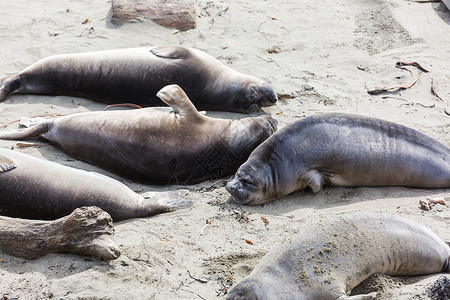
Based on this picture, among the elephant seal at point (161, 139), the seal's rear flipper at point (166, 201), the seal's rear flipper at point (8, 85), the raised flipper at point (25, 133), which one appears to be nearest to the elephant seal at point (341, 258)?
the seal's rear flipper at point (166, 201)

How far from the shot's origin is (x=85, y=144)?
5.57 meters

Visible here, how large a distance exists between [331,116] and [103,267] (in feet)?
Result: 8.59

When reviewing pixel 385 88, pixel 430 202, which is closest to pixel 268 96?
pixel 385 88

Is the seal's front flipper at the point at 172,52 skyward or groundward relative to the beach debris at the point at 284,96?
skyward

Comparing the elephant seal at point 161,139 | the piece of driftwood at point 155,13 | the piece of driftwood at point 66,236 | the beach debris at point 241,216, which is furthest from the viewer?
the piece of driftwood at point 155,13

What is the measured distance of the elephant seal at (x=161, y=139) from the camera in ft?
17.7

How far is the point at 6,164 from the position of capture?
4.70 meters

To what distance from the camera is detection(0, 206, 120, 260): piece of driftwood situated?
387cm

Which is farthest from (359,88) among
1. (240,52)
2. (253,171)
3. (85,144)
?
(85,144)

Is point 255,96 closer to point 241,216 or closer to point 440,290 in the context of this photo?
point 241,216

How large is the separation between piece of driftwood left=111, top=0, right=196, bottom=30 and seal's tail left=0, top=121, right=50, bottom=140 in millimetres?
2652

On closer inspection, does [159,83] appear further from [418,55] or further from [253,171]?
[418,55]

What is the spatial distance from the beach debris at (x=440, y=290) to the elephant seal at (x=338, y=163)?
5.95 ft

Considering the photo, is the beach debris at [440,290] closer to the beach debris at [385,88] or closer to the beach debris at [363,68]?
the beach debris at [385,88]
